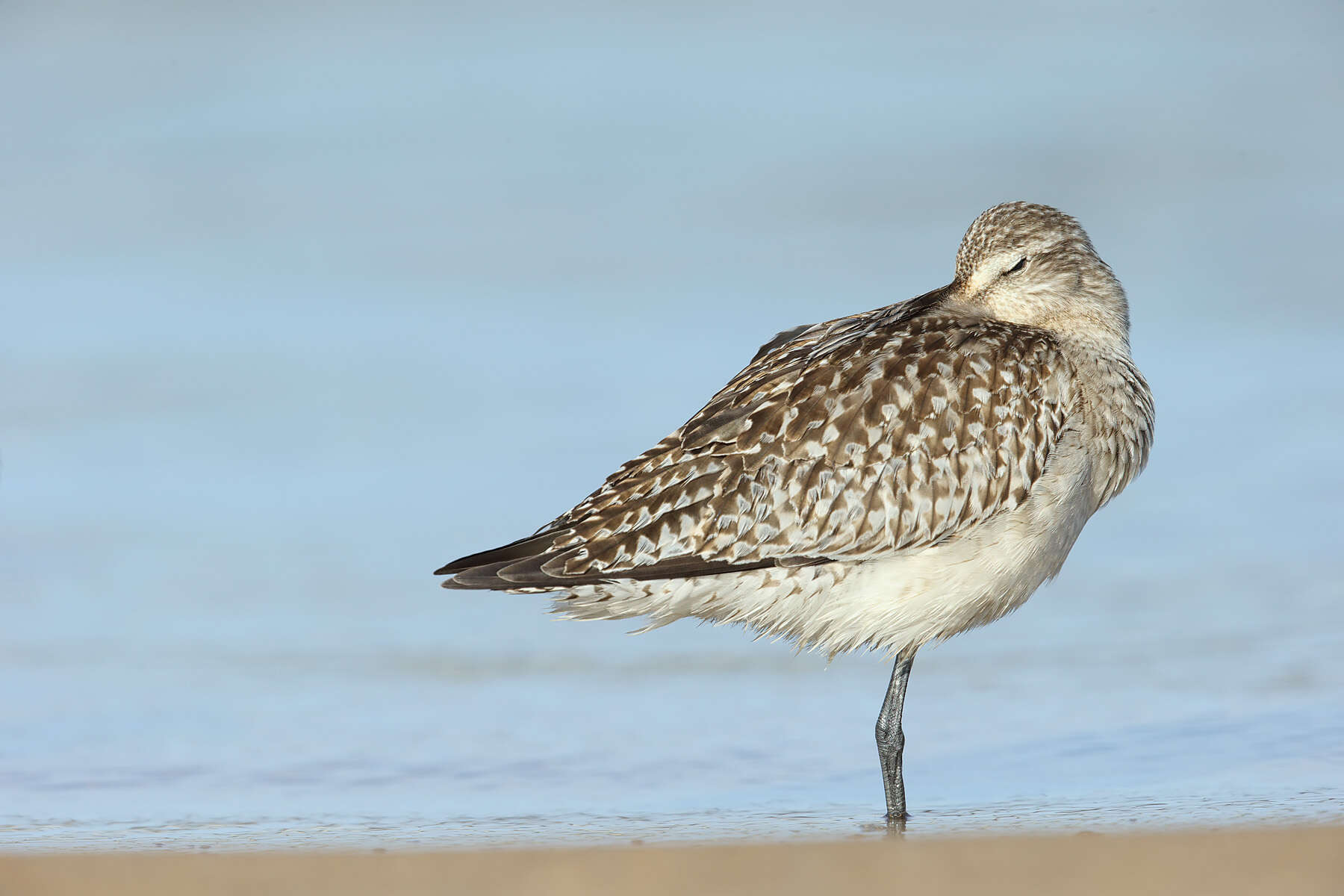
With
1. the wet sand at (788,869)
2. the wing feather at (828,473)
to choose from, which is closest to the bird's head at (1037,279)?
the wing feather at (828,473)

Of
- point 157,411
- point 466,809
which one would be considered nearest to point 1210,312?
point 157,411

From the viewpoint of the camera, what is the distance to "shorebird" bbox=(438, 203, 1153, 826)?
259 inches

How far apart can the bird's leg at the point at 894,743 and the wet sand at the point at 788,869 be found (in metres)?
1.64

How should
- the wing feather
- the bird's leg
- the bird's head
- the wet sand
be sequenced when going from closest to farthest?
the wet sand
the wing feather
the bird's leg
the bird's head

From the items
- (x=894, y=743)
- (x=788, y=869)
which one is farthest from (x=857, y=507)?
(x=788, y=869)

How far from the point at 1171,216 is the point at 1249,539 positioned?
24.8 ft

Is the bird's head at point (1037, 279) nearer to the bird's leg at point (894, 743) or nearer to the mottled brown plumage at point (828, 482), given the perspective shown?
the mottled brown plumage at point (828, 482)

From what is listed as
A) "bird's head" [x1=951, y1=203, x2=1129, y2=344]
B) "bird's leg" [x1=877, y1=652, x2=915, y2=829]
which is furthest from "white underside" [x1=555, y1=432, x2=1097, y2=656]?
"bird's head" [x1=951, y1=203, x2=1129, y2=344]

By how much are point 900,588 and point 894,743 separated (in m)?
0.71

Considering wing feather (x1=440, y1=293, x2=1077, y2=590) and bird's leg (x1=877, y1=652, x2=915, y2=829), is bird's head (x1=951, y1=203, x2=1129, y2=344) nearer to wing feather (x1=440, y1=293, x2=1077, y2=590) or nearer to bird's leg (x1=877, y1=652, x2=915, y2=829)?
wing feather (x1=440, y1=293, x2=1077, y2=590)

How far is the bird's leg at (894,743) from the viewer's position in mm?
6703

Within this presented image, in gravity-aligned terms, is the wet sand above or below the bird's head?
below

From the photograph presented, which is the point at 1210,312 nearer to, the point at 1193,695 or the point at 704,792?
the point at 1193,695

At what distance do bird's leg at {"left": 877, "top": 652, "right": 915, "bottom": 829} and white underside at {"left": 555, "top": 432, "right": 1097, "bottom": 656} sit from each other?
1.17 feet
